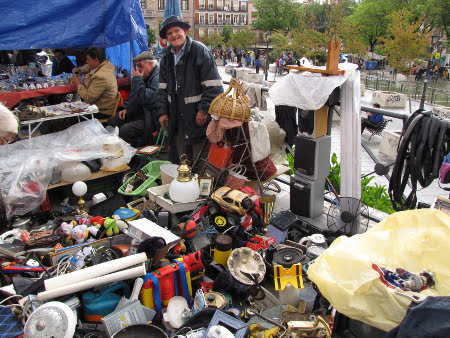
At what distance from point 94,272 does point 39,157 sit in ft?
8.05

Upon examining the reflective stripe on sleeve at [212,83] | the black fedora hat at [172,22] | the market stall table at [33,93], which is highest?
the black fedora hat at [172,22]

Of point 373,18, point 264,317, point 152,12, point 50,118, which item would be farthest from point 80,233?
point 152,12

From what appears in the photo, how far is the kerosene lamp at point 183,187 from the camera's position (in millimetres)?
3641

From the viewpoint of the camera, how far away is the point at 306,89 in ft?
11.2

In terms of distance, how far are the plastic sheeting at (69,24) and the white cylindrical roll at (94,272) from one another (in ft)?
16.3

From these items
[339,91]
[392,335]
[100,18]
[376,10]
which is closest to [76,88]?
[100,18]

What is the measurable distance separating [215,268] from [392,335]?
5.30ft

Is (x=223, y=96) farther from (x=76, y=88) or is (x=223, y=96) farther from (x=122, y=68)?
(x=122, y=68)

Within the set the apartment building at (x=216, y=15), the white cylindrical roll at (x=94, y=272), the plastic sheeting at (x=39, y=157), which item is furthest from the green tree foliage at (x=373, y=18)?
the white cylindrical roll at (x=94, y=272)

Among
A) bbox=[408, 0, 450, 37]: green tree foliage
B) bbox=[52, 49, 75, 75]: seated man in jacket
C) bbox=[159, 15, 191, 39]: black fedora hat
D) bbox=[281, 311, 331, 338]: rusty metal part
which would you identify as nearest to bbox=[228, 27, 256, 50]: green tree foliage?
bbox=[408, 0, 450, 37]: green tree foliage

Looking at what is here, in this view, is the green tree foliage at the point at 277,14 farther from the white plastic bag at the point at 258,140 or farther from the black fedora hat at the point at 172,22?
the white plastic bag at the point at 258,140

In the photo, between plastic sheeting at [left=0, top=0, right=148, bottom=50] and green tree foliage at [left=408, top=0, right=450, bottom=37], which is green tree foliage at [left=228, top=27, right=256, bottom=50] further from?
plastic sheeting at [left=0, top=0, right=148, bottom=50]

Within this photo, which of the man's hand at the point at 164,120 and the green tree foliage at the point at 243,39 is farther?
the green tree foliage at the point at 243,39

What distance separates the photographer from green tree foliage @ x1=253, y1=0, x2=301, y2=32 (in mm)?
45844
